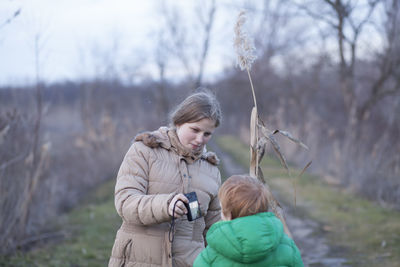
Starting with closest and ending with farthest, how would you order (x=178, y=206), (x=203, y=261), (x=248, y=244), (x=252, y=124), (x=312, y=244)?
(x=248, y=244), (x=203, y=261), (x=178, y=206), (x=252, y=124), (x=312, y=244)

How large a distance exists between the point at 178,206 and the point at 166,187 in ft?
0.84

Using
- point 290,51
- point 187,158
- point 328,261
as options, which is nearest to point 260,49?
point 290,51

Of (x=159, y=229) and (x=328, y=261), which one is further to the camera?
(x=328, y=261)

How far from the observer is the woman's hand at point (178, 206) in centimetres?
199

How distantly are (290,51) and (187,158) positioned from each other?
16199 mm

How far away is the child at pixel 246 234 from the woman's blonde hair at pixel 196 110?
508 millimetres

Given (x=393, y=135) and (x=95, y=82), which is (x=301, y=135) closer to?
(x=393, y=135)

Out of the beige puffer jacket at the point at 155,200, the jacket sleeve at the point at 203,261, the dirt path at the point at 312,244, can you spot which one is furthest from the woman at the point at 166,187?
the dirt path at the point at 312,244

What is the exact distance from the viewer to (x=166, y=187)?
224cm

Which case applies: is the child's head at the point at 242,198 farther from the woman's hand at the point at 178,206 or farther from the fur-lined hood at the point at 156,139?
the fur-lined hood at the point at 156,139

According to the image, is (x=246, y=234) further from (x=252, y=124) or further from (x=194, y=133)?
(x=252, y=124)

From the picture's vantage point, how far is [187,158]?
2.33 meters

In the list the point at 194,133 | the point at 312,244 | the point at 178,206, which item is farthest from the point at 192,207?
the point at 312,244

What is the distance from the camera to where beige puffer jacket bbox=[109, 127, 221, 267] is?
2.08m
